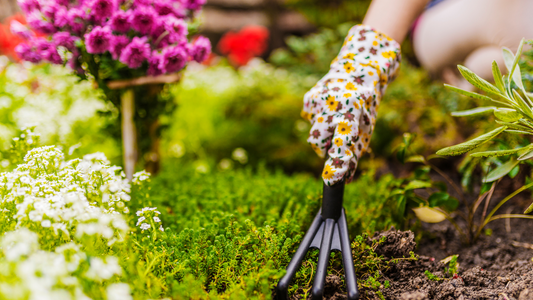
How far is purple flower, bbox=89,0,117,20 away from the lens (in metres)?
1.13

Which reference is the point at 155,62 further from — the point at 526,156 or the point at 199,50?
the point at 526,156

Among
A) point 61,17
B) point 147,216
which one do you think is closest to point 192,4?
point 61,17

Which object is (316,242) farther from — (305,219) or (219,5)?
(219,5)

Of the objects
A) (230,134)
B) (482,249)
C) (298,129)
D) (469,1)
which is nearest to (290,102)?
(298,129)

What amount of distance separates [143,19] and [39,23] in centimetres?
41

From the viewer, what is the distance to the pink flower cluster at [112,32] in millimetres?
1141

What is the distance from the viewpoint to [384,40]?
115 centimetres

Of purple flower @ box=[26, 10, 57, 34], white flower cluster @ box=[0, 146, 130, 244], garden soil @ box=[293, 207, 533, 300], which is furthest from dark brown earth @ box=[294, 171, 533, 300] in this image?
purple flower @ box=[26, 10, 57, 34]

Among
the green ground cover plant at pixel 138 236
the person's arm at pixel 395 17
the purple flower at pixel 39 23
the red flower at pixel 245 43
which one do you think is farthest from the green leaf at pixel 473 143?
the red flower at pixel 245 43

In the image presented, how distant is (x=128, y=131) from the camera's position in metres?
1.49

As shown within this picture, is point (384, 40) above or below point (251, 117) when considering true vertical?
above

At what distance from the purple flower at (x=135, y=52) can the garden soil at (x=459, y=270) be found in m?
0.93

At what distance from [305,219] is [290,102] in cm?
141

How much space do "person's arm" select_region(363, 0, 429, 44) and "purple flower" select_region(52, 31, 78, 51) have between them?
1085mm
